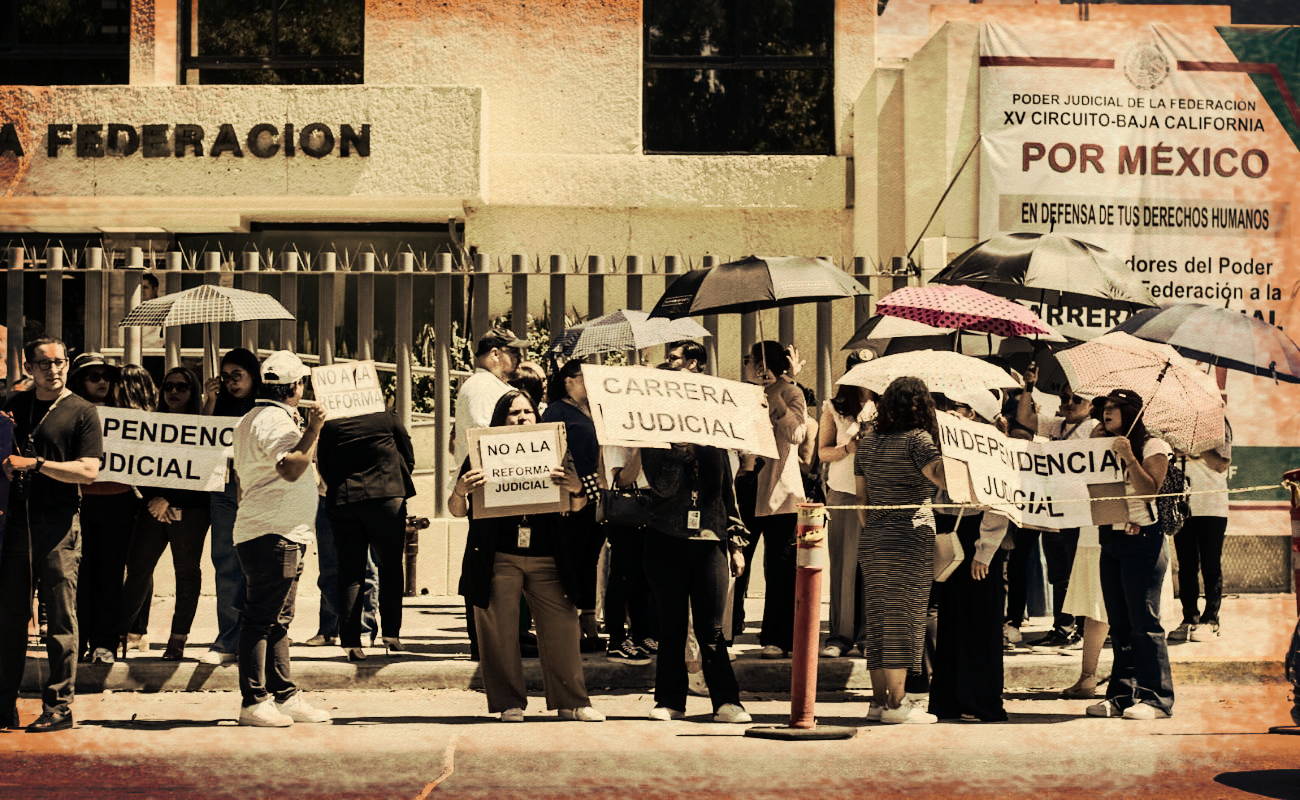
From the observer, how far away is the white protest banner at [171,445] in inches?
386

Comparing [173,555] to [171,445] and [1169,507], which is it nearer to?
[171,445]

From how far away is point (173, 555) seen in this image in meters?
10.1

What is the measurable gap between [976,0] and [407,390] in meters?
7.95

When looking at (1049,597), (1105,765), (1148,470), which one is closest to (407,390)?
(1049,597)

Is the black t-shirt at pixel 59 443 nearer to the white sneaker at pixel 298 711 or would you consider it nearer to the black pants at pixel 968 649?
the white sneaker at pixel 298 711

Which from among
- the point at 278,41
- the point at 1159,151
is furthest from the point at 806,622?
the point at 278,41

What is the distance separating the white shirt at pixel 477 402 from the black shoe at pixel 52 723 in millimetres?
2897

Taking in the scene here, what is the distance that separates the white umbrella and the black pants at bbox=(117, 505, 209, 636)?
4.36 meters

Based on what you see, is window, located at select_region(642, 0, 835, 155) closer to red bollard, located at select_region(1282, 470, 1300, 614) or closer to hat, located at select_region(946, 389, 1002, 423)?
hat, located at select_region(946, 389, 1002, 423)

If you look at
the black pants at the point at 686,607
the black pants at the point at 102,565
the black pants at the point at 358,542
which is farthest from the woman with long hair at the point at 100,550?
the black pants at the point at 686,607

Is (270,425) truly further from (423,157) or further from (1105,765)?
(423,157)

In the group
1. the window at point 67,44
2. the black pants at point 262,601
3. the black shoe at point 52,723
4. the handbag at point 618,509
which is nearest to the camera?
the black shoe at point 52,723

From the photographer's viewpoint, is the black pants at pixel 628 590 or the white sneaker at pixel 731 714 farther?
the black pants at pixel 628 590

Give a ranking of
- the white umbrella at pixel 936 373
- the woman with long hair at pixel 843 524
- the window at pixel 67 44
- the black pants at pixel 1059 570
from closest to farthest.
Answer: the white umbrella at pixel 936 373 → the woman with long hair at pixel 843 524 → the black pants at pixel 1059 570 → the window at pixel 67 44
